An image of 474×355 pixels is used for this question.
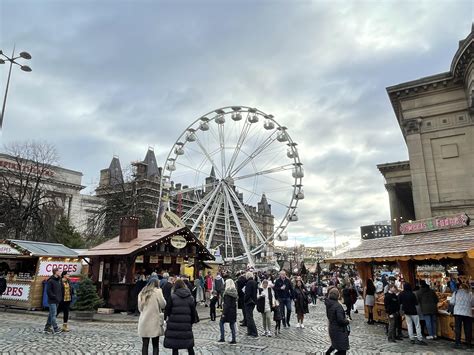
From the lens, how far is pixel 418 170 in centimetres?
3184

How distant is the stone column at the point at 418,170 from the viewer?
102ft

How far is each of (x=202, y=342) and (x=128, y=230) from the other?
33.1 ft

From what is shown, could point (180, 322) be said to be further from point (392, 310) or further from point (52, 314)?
point (392, 310)

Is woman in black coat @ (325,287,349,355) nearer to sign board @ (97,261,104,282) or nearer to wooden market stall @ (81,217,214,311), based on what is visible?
wooden market stall @ (81,217,214,311)

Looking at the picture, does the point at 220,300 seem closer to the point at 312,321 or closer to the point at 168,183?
the point at 312,321

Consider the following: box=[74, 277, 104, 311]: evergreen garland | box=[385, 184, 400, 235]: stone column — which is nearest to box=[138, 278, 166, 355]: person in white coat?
box=[74, 277, 104, 311]: evergreen garland

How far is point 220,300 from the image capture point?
19891 millimetres

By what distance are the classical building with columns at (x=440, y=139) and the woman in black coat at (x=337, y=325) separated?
26.7 meters

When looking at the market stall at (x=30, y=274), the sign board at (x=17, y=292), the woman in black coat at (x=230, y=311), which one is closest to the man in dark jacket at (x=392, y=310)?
the woman in black coat at (x=230, y=311)

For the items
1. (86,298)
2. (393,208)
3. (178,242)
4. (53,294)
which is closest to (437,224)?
(178,242)

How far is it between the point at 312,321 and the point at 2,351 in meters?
11.7

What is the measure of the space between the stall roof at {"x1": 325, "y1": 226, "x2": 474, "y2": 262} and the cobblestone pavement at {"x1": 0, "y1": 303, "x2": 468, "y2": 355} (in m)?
2.58

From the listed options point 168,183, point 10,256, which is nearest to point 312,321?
point 10,256

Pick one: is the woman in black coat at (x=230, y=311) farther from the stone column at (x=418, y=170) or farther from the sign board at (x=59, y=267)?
the stone column at (x=418, y=170)
